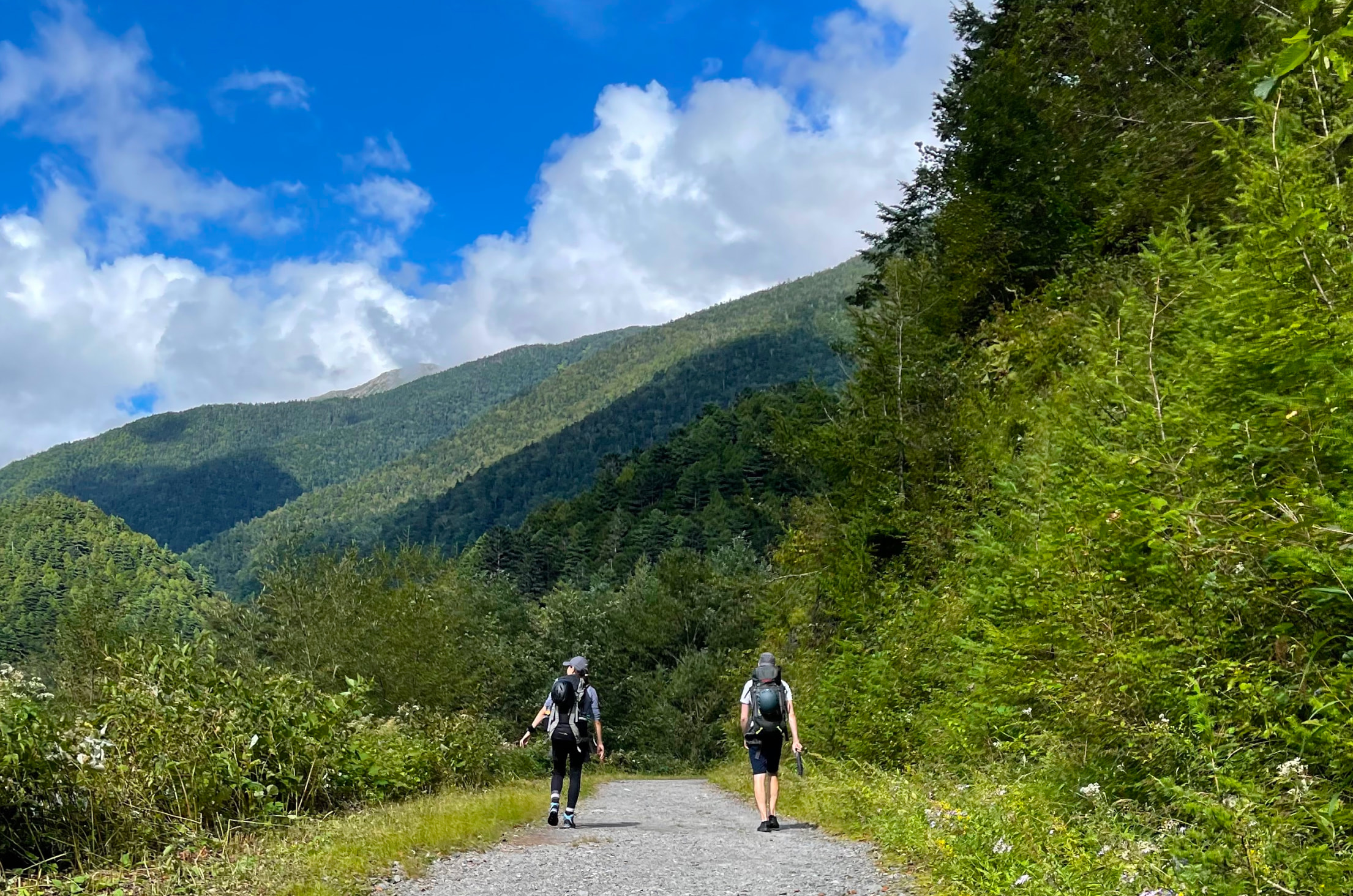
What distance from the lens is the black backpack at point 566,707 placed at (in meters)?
12.3

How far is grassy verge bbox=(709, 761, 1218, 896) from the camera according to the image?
4.50 meters

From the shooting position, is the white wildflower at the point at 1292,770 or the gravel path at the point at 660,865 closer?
the white wildflower at the point at 1292,770

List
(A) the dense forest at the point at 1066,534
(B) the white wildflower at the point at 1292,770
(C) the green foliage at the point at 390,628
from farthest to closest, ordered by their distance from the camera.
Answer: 1. (C) the green foliage at the point at 390,628
2. (A) the dense forest at the point at 1066,534
3. (B) the white wildflower at the point at 1292,770

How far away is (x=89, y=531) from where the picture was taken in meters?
161

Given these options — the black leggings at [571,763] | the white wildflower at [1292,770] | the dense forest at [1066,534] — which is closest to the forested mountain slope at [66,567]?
the dense forest at [1066,534]

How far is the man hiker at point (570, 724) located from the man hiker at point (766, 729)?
2014 mm

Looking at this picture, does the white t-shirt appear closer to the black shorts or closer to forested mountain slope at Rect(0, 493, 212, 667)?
the black shorts

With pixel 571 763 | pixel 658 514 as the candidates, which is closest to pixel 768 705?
pixel 571 763

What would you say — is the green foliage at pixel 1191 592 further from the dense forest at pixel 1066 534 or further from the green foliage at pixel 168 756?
the green foliage at pixel 168 756

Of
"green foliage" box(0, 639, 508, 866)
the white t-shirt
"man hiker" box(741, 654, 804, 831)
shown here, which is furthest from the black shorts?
"green foliage" box(0, 639, 508, 866)

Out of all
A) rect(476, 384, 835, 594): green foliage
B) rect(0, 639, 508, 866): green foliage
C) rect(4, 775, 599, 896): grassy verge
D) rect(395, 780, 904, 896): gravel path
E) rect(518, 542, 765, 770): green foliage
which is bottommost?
rect(518, 542, 765, 770): green foliage

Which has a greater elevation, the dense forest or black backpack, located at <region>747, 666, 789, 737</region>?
the dense forest

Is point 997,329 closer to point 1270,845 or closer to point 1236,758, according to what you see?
point 1236,758

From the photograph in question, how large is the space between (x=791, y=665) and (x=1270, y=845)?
59.8 feet
